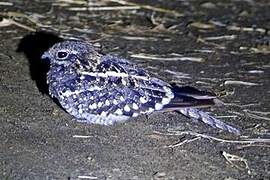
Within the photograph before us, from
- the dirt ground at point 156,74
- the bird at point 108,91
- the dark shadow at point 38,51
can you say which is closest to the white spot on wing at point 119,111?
the bird at point 108,91

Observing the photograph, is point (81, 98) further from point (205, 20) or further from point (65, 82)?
point (205, 20)

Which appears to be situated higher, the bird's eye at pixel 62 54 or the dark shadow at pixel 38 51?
the bird's eye at pixel 62 54

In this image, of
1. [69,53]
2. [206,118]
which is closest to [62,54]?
[69,53]

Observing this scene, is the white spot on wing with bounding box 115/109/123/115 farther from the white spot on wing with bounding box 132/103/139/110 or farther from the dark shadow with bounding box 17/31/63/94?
the dark shadow with bounding box 17/31/63/94

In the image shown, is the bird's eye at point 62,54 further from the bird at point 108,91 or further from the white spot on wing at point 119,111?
the white spot on wing at point 119,111

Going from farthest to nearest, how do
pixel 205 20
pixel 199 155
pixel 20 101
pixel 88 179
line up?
pixel 205 20
pixel 20 101
pixel 199 155
pixel 88 179

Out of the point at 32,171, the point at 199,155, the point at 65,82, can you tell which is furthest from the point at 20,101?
the point at 199,155

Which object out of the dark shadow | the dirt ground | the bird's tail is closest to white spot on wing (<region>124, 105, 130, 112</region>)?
the dirt ground

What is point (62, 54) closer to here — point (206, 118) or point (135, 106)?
point (135, 106)
